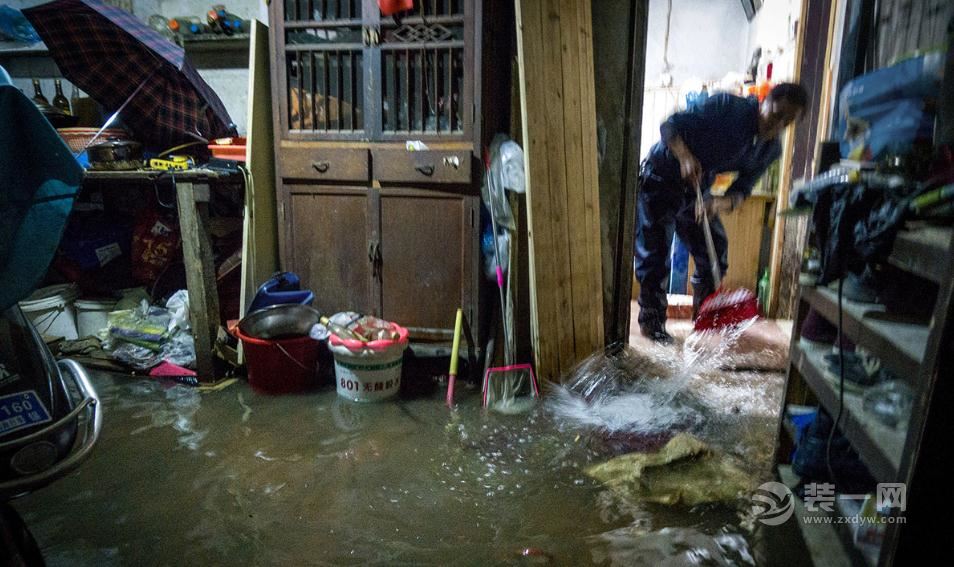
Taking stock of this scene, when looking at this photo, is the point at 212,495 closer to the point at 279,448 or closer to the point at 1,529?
the point at 279,448

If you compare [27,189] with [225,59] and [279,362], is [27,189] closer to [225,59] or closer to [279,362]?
[279,362]

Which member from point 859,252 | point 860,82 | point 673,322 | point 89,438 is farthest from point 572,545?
point 673,322

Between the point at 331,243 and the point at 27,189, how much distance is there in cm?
193

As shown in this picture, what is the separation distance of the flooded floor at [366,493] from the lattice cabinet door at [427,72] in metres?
1.55

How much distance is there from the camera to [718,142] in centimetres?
351

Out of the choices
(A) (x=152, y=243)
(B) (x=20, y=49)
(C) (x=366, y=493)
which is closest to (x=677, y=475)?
(C) (x=366, y=493)

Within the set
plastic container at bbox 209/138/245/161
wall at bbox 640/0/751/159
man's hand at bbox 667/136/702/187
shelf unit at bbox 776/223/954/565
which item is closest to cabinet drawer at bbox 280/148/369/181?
plastic container at bbox 209/138/245/161

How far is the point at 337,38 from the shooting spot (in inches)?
118

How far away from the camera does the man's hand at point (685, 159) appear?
11.3ft

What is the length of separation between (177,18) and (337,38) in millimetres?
1970

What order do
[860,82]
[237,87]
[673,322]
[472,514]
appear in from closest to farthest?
[860,82] < [472,514] < [237,87] < [673,322]

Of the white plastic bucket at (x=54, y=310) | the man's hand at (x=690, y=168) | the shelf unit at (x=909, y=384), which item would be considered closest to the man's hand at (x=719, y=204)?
the man's hand at (x=690, y=168)
